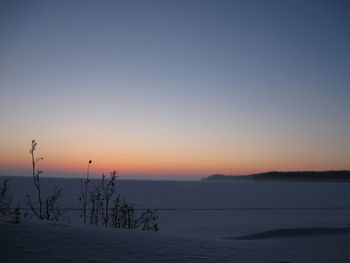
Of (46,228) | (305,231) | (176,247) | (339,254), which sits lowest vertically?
(305,231)

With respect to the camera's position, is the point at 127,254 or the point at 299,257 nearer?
the point at 127,254

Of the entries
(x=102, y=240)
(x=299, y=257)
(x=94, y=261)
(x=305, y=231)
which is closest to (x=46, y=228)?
(x=102, y=240)

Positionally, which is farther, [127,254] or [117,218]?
[117,218]

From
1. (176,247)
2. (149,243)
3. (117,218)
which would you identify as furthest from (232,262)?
(117,218)

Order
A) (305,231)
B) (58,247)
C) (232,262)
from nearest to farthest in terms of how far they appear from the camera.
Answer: (58,247)
(232,262)
(305,231)

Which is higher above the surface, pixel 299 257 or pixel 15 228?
pixel 15 228

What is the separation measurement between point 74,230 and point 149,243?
1.20 m

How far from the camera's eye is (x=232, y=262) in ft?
16.0

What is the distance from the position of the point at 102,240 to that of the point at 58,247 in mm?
764

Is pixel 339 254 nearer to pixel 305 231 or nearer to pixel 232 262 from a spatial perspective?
pixel 232 262

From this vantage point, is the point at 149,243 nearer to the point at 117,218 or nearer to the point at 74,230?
the point at 74,230

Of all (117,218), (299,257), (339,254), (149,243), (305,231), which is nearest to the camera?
(149,243)

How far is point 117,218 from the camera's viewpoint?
26.7 feet

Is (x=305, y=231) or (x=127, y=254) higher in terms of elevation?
(x=127, y=254)
